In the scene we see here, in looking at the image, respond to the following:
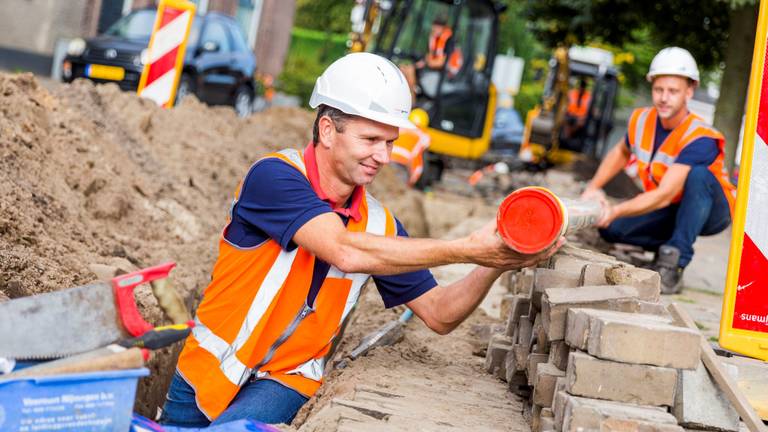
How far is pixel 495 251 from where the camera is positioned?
3.34 metres

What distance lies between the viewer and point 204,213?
27.6 ft

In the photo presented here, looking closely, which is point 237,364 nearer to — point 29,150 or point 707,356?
point 707,356

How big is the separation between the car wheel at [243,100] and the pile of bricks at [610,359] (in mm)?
13393

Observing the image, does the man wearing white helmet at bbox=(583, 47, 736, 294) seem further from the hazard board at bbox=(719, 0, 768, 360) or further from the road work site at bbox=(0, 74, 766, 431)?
the hazard board at bbox=(719, 0, 768, 360)

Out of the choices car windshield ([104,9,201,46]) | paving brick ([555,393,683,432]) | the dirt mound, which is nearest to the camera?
paving brick ([555,393,683,432])

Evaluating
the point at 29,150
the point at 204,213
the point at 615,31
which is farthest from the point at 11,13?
the point at 29,150

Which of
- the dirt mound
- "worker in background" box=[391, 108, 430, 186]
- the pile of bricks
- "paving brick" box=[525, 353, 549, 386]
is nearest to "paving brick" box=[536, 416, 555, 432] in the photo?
the pile of bricks

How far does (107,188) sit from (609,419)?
496 centimetres

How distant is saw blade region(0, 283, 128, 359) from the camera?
111 inches

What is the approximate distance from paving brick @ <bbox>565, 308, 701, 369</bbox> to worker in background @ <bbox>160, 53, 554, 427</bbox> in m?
0.60

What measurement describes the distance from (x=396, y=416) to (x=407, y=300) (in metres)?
0.70

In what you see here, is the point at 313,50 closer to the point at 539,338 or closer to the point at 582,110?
the point at 582,110

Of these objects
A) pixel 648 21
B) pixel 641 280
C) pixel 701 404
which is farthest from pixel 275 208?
pixel 648 21

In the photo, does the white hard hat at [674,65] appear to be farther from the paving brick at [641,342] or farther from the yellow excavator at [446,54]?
the yellow excavator at [446,54]
